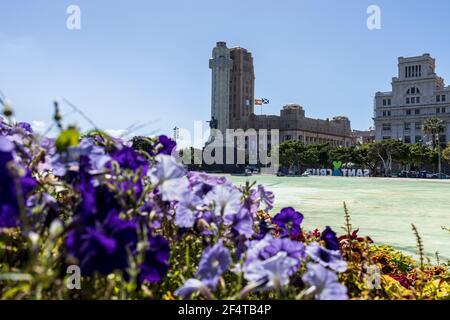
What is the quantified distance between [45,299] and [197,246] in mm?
904

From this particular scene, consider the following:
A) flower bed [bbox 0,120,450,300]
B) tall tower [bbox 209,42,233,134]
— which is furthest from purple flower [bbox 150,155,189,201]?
tall tower [bbox 209,42,233,134]

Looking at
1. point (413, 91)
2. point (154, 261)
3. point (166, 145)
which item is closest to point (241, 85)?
point (413, 91)

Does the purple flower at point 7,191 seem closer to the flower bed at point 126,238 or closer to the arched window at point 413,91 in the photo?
the flower bed at point 126,238

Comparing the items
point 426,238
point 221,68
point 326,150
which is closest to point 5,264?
point 426,238

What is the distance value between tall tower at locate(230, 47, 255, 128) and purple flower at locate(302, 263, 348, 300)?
125m

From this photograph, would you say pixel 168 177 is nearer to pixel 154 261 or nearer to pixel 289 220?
pixel 154 261

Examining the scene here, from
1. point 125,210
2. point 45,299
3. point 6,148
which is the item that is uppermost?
point 6,148

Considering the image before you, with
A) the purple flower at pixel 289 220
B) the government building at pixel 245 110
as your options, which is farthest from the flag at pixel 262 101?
the purple flower at pixel 289 220

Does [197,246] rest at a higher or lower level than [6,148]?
lower

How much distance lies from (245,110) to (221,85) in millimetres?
10848

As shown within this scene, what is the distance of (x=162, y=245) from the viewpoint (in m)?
1.06

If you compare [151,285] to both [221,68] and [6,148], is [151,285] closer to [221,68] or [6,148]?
[6,148]

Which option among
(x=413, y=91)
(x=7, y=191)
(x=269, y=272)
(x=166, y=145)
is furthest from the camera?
(x=413, y=91)

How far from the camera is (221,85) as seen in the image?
124625 mm
